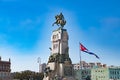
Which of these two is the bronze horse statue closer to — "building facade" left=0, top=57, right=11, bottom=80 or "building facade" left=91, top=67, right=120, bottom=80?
"building facade" left=0, top=57, right=11, bottom=80

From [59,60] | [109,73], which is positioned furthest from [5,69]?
[59,60]

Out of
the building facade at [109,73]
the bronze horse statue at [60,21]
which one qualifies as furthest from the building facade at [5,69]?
the bronze horse statue at [60,21]

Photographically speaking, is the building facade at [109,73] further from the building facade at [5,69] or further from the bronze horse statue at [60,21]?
the bronze horse statue at [60,21]

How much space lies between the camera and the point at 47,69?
90.8m

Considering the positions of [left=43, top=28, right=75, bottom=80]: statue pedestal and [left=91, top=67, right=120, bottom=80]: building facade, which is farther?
[left=91, top=67, right=120, bottom=80]: building facade

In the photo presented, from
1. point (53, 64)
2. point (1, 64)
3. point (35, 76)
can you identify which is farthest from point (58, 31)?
point (1, 64)

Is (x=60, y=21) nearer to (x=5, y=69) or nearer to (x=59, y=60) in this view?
(x=59, y=60)

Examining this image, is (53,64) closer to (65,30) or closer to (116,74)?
(65,30)

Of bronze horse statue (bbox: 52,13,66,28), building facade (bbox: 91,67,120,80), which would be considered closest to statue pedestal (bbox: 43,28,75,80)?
bronze horse statue (bbox: 52,13,66,28)

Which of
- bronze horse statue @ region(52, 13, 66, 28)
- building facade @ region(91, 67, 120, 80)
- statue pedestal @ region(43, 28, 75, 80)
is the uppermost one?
bronze horse statue @ region(52, 13, 66, 28)

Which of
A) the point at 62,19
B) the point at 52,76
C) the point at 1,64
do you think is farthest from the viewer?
the point at 1,64

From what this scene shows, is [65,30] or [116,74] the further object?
[116,74]

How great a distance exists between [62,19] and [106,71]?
214 ft

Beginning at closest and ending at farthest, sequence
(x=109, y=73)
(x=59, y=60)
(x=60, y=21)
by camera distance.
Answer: (x=59, y=60) → (x=60, y=21) → (x=109, y=73)
